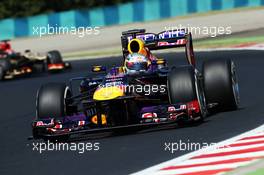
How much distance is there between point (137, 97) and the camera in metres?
12.5

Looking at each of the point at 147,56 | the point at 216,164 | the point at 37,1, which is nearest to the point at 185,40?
the point at 147,56

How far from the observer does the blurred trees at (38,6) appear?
174ft

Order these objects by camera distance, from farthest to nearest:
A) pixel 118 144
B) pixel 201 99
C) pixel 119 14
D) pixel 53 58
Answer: pixel 119 14
pixel 53 58
pixel 201 99
pixel 118 144

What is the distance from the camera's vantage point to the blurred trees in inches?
2094

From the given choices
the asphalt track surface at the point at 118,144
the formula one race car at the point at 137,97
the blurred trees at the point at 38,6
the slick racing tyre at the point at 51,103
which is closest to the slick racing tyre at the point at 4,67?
the asphalt track surface at the point at 118,144

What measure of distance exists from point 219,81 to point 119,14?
37583 mm

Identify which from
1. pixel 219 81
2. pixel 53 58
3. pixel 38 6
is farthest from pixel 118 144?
pixel 38 6

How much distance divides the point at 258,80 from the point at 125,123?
24.2 feet

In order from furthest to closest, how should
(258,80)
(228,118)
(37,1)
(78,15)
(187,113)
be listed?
1. (37,1)
2. (78,15)
3. (258,80)
4. (228,118)
5. (187,113)

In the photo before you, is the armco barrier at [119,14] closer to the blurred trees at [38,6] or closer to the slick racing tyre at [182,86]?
the blurred trees at [38,6]

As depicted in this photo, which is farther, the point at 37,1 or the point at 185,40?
the point at 37,1

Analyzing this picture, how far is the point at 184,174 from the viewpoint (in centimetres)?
847

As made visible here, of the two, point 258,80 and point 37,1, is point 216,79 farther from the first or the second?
point 37,1

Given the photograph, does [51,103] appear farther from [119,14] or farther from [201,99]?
[119,14]
